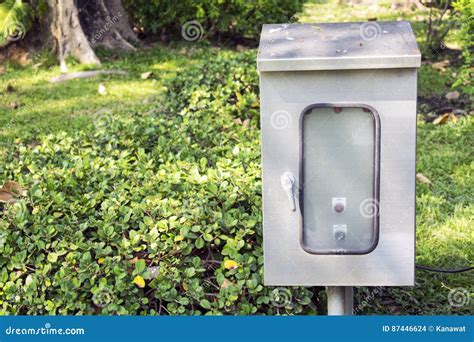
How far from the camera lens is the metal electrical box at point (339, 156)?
2947 mm

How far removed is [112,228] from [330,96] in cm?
122

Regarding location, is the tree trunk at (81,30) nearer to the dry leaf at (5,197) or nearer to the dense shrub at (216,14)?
the dense shrub at (216,14)

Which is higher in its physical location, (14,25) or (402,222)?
(402,222)

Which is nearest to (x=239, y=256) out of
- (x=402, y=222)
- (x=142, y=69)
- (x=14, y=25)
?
(x=402, y=222)

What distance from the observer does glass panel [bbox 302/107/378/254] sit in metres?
3.03

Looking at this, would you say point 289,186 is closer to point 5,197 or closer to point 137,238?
point 137,238

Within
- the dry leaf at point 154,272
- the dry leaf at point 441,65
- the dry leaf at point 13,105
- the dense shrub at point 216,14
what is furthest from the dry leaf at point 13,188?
the dense shrub at point 216,14

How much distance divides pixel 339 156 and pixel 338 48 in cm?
38

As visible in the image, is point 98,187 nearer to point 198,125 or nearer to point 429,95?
point 198,125

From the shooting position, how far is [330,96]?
2.98 metres

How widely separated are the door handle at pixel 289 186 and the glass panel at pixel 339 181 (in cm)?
5

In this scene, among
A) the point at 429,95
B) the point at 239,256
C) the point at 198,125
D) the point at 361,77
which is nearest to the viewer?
the point at 361,77

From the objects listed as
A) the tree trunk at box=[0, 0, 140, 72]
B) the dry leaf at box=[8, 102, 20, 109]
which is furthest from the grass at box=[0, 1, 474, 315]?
the tree trunk at box=[0, 0, 140, 72]

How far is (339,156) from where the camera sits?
3059 mm
